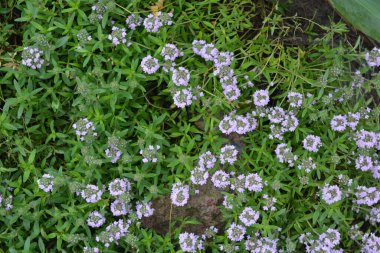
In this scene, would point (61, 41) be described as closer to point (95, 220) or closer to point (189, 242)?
point (95, 220)

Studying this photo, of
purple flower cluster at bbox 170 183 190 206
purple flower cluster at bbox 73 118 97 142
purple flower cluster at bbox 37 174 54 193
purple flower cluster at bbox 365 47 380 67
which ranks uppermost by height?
purple flower cluster at bbox 365 47 380 67

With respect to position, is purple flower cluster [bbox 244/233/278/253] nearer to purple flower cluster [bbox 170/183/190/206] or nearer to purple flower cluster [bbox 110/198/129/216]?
purple flower cluster [bbox 170/183/190/206]

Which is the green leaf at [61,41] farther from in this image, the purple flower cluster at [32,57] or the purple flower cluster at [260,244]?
the purple flower cluster at [260,244]

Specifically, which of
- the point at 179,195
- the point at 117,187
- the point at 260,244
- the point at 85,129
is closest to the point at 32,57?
the point at 85,129

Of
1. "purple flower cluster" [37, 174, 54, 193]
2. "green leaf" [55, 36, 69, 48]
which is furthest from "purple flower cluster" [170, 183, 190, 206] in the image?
"green leaf" [55, 36, 69, 48]

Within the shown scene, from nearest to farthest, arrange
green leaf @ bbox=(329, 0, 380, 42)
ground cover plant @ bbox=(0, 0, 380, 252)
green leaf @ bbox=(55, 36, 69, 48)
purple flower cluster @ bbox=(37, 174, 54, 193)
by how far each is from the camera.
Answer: green leaf @ bbox=(329, 0, 380, 42) < purple flower cluster @ bbox=(37, 174, 54, 193) < ground cover plant @ bbox=(0, 0, 380, 252) < green leaf @ bbox=(55, 36, 69, 48)

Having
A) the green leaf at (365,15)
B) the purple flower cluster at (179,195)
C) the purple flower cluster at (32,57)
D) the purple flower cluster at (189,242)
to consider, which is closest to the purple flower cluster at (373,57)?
the green leaf at (365,15)

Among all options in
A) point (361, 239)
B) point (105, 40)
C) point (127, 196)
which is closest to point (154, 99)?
point (105, 40)
